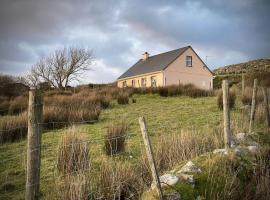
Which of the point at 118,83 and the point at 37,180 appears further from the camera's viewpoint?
the point at 118,83

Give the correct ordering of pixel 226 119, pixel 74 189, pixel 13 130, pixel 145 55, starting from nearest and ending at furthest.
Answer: pixel 74 189 < pixel 226 119 < pixel 13 130 < pixel 145 55

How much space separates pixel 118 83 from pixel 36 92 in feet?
134

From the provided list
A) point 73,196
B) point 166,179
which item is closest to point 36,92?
point 73,196

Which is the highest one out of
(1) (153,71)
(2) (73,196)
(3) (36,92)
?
(1) (153,71)

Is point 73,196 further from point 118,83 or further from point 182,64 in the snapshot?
point 118,83

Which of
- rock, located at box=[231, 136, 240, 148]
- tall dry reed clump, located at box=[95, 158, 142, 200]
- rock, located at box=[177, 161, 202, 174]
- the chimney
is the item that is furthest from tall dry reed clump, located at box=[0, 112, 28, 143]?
the chimney

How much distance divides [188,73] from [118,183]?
30.1m

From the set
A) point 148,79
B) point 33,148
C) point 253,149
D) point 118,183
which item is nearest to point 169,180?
point 118,183

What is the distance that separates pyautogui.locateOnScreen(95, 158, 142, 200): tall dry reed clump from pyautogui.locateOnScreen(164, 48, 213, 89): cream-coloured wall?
92.3 ft

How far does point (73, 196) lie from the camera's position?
3670mm

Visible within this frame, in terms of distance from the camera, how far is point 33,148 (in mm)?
3650

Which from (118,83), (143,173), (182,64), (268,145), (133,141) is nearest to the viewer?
(143,173)

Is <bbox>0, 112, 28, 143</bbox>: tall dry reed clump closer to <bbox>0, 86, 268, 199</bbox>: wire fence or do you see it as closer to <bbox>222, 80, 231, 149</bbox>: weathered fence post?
<bbox>0, 86, 268, 199</bbox>: wire fence

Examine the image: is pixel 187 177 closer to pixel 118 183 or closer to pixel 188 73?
pixel 118 183
